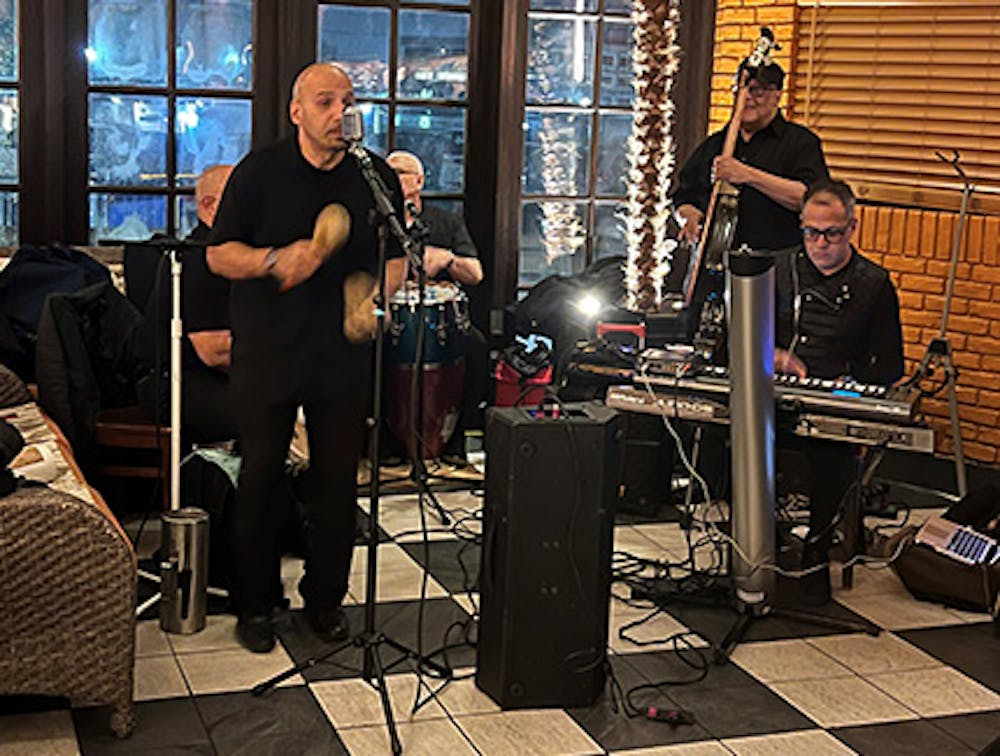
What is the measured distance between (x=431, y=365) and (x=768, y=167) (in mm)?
1446

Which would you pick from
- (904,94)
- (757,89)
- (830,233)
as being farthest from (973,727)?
(904,94)

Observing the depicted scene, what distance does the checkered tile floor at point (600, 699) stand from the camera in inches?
150

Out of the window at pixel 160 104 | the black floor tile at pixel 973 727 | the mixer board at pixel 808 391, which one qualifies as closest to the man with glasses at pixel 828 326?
the mixer board at pixel 808 391

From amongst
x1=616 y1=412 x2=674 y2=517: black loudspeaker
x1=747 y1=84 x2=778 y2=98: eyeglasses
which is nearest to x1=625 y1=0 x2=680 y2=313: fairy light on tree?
x1=616 y1=412 x2=674 y2=517: black loudspeaker

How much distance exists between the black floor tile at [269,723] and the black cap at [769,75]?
9.18 feet

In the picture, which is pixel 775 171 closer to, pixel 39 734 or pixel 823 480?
pixel 823 480

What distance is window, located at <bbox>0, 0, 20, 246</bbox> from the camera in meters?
6.18

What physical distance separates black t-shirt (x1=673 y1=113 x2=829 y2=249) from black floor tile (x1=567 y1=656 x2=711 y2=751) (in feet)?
6.94

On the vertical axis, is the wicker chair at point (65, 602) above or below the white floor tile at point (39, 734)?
above

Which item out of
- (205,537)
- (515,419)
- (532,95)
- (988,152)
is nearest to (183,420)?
(205,537)

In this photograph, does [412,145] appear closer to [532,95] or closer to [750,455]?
[532,95]

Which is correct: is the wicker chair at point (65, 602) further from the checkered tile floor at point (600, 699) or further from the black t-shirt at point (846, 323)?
the black t-shirt at point (846, 323)

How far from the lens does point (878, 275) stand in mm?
5094

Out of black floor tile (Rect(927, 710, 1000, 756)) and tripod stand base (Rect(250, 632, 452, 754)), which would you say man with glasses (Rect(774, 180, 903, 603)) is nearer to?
black floor tile (Rect(927, 710, 1000, 756))
